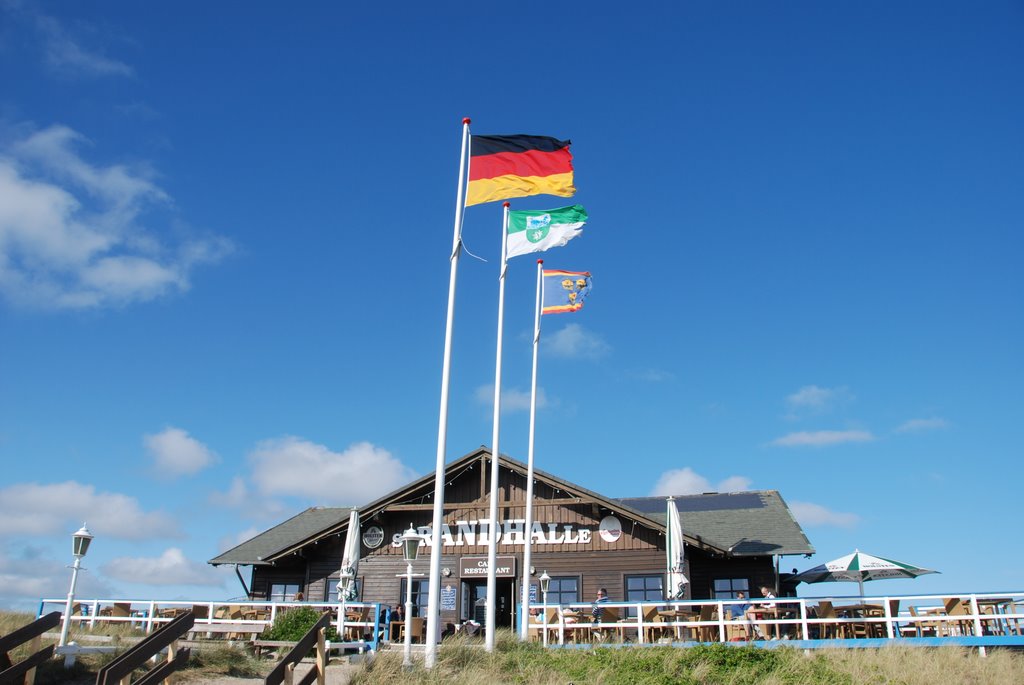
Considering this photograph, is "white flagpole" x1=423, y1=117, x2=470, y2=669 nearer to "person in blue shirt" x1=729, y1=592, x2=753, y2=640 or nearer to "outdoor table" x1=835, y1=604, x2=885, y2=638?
Result: "person in blue shirt" x1=729, y1=592, x2=753, y2=640

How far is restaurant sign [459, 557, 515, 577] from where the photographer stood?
2486cm

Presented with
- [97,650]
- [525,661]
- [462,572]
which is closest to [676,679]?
[525,661]

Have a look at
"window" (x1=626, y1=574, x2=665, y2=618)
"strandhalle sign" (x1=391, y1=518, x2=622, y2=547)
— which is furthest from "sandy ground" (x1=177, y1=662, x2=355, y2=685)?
"window" (x1=626, y1=574, x2=665, y2=618)

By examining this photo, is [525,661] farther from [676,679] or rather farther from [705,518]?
[705,518]

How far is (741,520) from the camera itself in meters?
26.6

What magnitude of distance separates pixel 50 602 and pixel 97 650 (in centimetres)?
1059

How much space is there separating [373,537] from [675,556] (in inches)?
388

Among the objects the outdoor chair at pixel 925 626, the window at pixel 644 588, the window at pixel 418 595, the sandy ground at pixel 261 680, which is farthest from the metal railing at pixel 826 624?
the sandy ground at pixel 261 680

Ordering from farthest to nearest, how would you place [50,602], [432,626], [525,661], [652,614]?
[50,602] → [652,614] → [525,661] → [432,626]

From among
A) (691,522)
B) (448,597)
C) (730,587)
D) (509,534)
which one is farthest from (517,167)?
(691,522)

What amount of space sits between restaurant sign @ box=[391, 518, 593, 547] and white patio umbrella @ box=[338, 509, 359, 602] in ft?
5.37

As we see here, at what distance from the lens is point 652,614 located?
790 inches

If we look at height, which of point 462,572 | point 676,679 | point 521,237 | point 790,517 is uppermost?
point 521,237

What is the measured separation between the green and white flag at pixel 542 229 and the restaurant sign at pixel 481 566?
1076 cm
